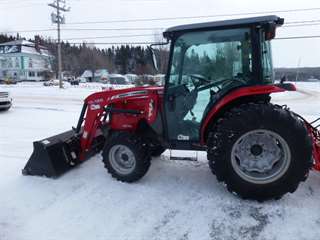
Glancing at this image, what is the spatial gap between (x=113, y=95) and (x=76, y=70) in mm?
66582

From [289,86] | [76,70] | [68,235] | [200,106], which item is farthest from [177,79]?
[76,70]

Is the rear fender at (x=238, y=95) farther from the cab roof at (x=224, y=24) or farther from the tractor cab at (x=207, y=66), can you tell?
the cab roof at (x=224, y=24)

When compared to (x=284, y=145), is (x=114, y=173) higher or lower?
lower

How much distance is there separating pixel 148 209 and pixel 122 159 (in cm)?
96

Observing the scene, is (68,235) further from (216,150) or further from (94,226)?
(216,150)

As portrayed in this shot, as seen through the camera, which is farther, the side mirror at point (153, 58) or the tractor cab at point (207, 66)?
the side mirror at point (153, 58)

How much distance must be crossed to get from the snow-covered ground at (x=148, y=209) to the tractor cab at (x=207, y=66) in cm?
70

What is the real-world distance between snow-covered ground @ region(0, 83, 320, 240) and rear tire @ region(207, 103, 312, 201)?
0.24 m

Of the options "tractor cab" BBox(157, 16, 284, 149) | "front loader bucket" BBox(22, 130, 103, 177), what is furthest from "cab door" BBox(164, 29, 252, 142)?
"front loader bucket" BBox(22, 130, 103, 177)

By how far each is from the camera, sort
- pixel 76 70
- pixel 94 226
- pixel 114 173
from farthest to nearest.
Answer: pixel 76 70
pixel 114 173
pixel 94 226

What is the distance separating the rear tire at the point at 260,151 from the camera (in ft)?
10.2

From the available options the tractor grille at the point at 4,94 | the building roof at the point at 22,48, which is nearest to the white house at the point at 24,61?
the building roof at the point at 22,48

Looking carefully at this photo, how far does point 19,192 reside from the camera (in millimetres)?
3760

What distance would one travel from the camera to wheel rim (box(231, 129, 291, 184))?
323 centimetres
